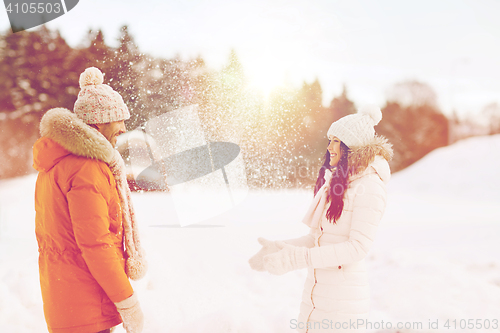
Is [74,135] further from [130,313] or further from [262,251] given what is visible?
[262,251]

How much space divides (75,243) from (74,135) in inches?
19.2

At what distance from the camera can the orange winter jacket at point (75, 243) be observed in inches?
52.7

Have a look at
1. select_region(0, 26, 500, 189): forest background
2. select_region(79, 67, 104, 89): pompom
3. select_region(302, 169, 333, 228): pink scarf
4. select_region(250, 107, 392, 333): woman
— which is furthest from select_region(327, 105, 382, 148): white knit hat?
select_region(0, 26, 500, 189): forest background

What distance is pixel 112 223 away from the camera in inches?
59.1

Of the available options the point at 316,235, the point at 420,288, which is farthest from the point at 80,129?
the point at 420,288

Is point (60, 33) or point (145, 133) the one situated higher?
point (60, 33)

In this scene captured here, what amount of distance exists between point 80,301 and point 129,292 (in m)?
0.21

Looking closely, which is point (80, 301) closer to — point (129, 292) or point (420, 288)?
point (129, 292)

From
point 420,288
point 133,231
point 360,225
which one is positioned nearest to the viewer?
point 360,225

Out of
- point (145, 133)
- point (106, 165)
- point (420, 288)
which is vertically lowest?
point (420, 288)

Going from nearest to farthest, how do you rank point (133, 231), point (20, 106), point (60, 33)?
point (133, 231) < point (20, 106) < point (60, 33)

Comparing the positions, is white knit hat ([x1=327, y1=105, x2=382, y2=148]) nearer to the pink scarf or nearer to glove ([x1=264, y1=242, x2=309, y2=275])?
the pink scarf

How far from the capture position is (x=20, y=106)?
8133mm

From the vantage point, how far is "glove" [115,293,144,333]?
1.41 meters
